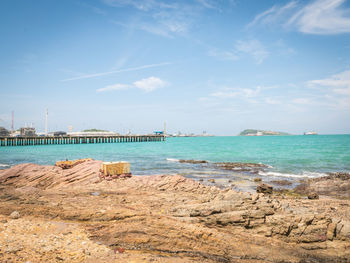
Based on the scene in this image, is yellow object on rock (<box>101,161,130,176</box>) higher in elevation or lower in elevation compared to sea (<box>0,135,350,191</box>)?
higher

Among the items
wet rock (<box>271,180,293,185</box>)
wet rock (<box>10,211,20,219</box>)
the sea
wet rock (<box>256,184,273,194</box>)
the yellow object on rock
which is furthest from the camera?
the sea

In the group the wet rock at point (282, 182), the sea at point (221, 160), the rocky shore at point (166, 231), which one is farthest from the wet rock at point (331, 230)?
the wet rock at point (282, 182)

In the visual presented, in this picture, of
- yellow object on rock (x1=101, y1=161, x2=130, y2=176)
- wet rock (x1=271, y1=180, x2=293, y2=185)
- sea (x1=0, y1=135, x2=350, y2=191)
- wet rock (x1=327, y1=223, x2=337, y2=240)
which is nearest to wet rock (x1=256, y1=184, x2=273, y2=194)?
sea (x1=0, y1=135, x2=350, y2=191)

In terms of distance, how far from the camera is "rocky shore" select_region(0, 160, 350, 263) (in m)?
5.70

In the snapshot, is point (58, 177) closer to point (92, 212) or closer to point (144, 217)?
point (92, 212)

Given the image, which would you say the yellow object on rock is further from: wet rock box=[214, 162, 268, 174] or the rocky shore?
wet rock box=[214, 162, 268, 174]

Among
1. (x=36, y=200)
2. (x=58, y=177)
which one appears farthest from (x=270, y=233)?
(x=58, y=177)

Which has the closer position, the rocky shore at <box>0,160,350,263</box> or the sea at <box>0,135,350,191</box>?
the rocky shore at <box>0,160,350,263</box>

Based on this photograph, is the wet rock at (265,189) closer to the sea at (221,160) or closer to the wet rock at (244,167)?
the sea at (221,160)

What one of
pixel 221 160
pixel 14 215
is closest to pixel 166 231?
pixel 14 215

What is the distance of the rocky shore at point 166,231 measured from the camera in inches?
224

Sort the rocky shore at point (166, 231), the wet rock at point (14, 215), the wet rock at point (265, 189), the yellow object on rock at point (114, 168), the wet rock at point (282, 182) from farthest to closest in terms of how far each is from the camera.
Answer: the wet rock at point (282, 182) → the wet rock at point (265, 189) → the yellow object on rock at point (114, 168) → the wet rock at point (14, 215) → the rocky shore at point (166, 231)

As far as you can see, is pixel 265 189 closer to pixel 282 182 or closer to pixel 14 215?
pixel 282 182

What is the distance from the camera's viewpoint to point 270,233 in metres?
7.08
